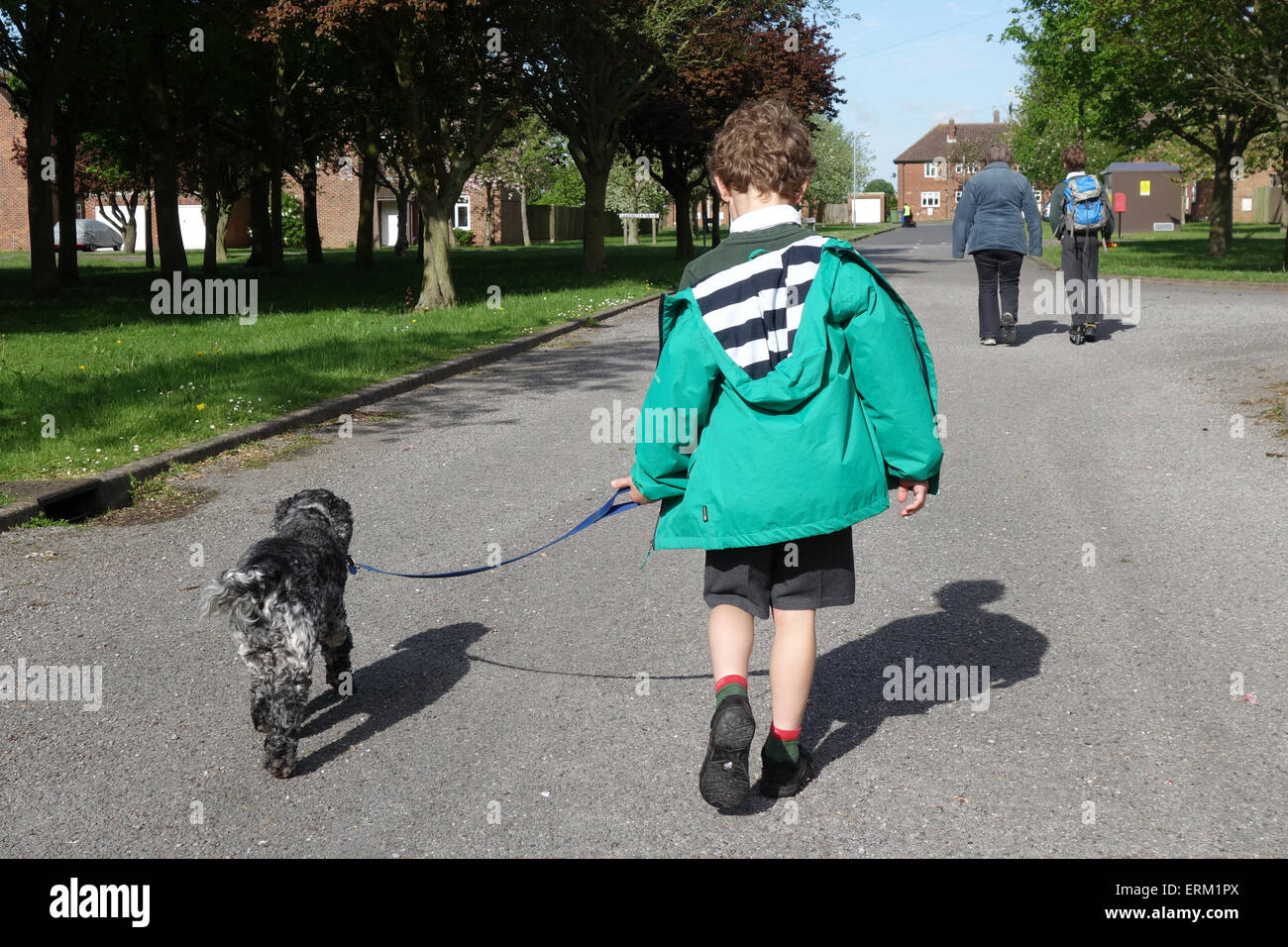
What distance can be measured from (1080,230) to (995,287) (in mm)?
1111

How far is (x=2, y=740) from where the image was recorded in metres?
4.12

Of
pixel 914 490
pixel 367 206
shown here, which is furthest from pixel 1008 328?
pixel 367 206

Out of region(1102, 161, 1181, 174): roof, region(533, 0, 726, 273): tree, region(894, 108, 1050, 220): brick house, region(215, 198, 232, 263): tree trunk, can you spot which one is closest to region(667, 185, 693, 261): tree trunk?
region(533, 0, 726, 273): tree

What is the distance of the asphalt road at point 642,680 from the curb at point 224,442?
37 centimetres

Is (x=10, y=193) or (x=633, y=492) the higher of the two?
(x=10, y=193)

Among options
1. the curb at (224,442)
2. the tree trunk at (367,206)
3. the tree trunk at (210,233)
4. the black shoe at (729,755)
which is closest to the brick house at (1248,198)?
the tree trunk at (367,206)

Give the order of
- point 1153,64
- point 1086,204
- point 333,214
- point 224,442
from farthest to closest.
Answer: point 333,214
point 1153,64
point 1086,204
point 224,442

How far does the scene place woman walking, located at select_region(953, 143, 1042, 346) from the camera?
1352 cm

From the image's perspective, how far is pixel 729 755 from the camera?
3.40m

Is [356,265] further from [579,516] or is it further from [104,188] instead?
[579,516]

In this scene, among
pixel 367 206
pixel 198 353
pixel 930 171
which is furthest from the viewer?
pixel 930 171

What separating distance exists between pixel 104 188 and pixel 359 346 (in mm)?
49199

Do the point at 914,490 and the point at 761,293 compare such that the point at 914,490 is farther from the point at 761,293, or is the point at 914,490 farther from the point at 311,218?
the point at 311,218

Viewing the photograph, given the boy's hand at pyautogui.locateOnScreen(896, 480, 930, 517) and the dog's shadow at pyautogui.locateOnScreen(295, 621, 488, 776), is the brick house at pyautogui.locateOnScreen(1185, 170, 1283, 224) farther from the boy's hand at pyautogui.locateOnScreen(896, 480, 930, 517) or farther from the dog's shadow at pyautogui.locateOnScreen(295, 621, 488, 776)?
the boy's hand at pyautogui.locateOnScreen(896, 480, 930, 517)
